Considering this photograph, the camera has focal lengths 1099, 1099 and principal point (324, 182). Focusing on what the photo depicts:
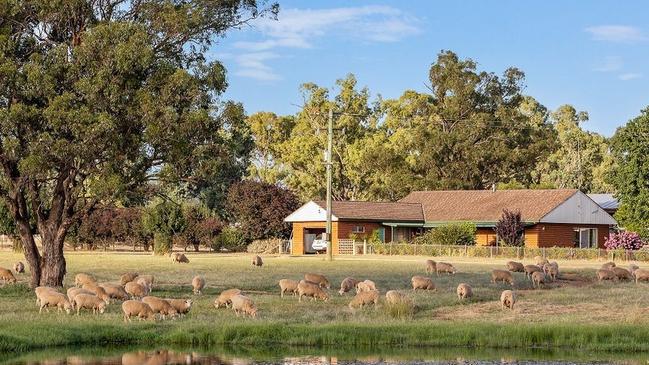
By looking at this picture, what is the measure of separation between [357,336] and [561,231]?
57.7 m

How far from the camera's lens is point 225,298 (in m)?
30.4

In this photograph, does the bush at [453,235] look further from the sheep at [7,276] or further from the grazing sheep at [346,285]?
the sheep at [7,276]

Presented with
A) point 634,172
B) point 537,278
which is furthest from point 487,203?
point 537,278

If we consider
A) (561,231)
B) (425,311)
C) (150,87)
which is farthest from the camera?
(561,231)

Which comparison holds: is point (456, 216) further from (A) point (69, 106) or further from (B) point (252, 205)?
(A) point (69, 106)

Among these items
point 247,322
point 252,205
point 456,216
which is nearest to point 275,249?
point 252,205

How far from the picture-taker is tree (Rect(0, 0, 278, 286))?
1251 inches

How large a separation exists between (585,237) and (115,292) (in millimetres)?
57083

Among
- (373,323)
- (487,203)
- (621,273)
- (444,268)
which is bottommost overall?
(373,323)

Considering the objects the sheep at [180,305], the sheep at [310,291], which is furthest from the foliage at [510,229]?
the sheep at [180,305]

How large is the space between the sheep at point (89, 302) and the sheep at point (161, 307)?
1.25 m

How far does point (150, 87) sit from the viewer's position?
33344 mm

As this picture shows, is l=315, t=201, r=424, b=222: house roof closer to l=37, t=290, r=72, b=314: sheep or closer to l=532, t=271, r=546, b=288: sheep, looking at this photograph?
l=532, t=271, r=546, b=288: sheep

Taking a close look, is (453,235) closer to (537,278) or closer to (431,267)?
(431,267)
